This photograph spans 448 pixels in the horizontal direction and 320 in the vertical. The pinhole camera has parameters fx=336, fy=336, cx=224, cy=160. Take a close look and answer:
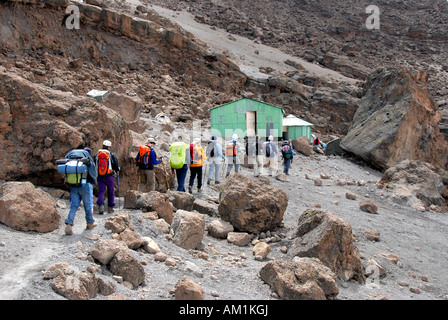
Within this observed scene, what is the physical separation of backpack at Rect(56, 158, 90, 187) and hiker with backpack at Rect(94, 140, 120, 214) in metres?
1.11

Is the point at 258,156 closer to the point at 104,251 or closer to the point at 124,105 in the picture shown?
the point at 124,105

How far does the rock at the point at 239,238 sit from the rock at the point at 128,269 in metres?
2.49

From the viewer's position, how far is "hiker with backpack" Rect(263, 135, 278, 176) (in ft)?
42.7

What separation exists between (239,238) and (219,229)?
1.49 feet

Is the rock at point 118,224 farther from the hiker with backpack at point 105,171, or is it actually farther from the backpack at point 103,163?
the backpack at point 103,163

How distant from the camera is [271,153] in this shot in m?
13.1

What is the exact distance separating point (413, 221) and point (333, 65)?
5091 cm

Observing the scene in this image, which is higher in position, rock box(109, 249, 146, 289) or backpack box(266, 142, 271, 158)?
rock box(109, 249, 146, 289)

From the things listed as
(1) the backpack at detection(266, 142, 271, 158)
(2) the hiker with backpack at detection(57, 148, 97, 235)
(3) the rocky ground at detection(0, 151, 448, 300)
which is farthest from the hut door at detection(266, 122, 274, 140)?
(2) the hiker with backpack at detection(57, 148, 97, 235)

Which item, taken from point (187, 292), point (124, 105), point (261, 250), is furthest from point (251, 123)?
point (187, 292)

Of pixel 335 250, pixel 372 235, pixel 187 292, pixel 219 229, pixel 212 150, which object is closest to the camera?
pixel 187 292

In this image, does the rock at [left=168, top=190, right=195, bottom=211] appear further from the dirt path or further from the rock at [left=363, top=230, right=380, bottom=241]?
Answer: the dirt path

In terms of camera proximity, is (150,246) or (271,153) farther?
(271,153)
